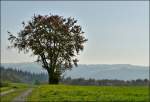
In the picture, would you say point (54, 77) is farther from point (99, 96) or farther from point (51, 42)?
point (99, 96)

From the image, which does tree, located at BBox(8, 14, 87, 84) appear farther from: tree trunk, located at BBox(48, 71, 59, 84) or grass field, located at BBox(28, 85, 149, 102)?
grass field, located at BBox(28, 85, 149, 102)

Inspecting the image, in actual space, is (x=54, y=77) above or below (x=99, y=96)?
above

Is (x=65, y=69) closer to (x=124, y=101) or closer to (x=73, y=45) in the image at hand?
(x=73, y=45)

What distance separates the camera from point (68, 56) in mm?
75688

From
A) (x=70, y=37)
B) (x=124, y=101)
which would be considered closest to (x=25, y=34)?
(x=70, y=37)

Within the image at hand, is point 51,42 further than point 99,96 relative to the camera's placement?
Yes

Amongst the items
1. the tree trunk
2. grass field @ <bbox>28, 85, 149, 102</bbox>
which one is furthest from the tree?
grass field @ <bbox>28, 85, 149, 102</bbox>

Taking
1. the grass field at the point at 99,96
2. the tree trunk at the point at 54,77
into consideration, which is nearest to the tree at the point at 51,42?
the tree trunk at the point at 54,77

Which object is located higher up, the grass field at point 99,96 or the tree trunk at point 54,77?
the tree trunk at point 54,77

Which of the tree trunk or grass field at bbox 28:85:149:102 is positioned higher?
the tree trunk

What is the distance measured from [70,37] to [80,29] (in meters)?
2.47

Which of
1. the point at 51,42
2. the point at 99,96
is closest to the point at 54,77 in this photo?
the point at 51,42

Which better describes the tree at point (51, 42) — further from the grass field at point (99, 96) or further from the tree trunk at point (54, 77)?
the grass field at point (99, 96)

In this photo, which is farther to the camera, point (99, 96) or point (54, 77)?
point (54, 77)
